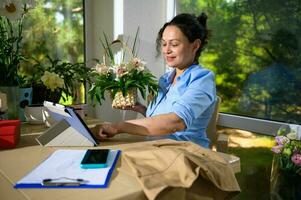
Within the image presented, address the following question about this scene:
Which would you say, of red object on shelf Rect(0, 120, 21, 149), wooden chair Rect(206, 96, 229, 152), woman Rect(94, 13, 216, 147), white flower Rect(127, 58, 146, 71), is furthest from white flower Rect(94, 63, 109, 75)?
wooden chair Rect(206, 96, 229, 152)

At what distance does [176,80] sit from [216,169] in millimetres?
744

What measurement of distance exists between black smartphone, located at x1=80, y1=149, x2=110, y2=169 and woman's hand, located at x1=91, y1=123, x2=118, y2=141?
217 millimetres

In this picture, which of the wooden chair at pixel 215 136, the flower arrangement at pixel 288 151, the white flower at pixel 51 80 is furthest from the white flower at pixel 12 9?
the flower arrangement at pixel 288 151

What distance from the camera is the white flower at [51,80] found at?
1503 millimetres

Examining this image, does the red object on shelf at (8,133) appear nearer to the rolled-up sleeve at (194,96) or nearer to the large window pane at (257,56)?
the rolled-up sleeve at (194,96)

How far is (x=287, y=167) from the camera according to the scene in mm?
1328

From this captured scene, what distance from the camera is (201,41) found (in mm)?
1519

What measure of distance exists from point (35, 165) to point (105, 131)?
1.15ft

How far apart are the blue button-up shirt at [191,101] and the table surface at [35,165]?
227 mm

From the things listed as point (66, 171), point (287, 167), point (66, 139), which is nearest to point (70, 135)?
point (66, 139)

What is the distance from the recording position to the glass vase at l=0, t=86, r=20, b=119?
4.70 ft

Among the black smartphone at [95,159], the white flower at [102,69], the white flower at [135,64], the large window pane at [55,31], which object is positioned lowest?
the black smartphone at [95,159]

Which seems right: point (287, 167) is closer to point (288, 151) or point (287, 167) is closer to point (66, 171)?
point (288, 151)

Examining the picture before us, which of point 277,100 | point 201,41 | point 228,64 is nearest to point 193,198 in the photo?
point 201,41
